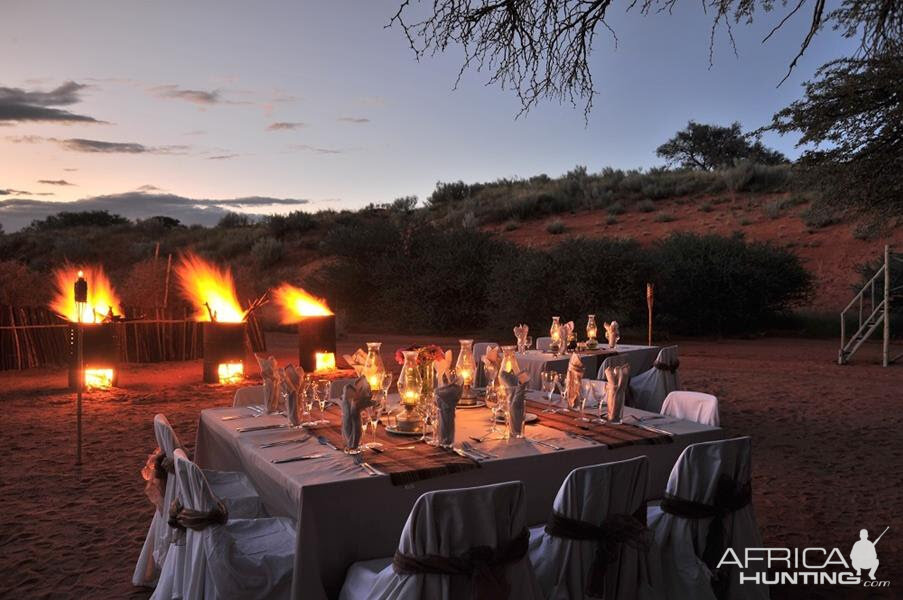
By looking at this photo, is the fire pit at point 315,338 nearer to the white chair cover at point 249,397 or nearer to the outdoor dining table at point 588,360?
the outdoor dining table at point 588,360

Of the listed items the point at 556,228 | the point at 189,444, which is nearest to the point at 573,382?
the point at 189,444

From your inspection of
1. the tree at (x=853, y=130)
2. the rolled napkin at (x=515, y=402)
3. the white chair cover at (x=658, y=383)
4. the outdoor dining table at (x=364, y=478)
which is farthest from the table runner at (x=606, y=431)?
the tree at (x=853, y=130)

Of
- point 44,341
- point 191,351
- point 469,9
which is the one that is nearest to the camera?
point 469,9

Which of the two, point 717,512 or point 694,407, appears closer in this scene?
point 717,512

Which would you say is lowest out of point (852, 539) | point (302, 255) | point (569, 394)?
point (852, 539)

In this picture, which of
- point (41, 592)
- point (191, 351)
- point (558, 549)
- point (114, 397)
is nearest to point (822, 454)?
point (558, 549)

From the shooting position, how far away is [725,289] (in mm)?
17938

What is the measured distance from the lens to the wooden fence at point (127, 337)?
38.4ft

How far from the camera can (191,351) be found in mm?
13266

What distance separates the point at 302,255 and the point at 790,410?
95.1 feet

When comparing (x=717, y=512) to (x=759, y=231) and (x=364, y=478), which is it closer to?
(x=364, y=478)

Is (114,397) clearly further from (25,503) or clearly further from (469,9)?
(469,9)

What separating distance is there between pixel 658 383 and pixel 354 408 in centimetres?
464

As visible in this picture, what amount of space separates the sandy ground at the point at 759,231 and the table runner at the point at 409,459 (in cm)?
2067
